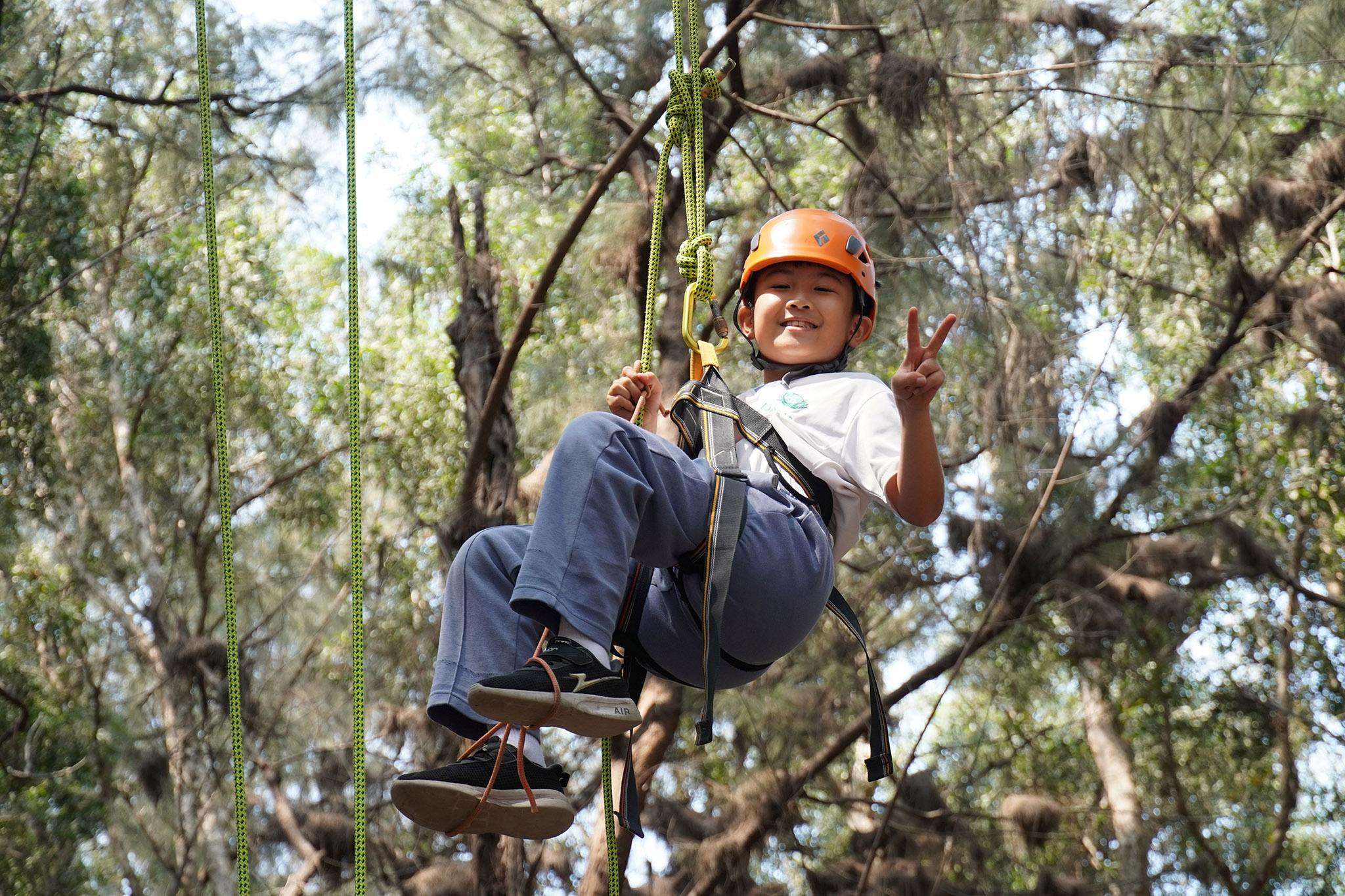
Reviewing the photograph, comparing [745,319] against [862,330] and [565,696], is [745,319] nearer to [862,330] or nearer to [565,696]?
[862,330]

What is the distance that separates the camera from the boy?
188cm

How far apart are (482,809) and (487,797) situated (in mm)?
38

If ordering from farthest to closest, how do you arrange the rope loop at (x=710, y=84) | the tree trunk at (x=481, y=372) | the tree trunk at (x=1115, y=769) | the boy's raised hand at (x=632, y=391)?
the tree trunk at (x=1115, y=769) → the tree trunk at (x=481, y=372) → the rope loop at (x=710, y=84) → the boy's raised hand at (x=632, y=391)

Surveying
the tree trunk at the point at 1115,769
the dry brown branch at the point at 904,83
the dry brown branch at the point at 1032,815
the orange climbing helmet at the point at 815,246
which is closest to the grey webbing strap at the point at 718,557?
the orange climbing helmet at the point at 815,246

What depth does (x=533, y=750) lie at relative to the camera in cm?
205

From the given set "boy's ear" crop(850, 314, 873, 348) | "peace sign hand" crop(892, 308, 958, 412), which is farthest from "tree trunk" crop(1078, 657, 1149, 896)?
"peace sign hand" crop(892, 308, 958, 412)

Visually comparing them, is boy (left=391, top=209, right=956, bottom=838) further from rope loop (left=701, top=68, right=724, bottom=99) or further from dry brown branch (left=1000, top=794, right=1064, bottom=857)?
dry brown branch (left=1000, top=794, right=1064, bottom=857)

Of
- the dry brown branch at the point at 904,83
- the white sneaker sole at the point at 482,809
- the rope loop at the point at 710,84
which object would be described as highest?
the dry brown branch at the point at 904,83

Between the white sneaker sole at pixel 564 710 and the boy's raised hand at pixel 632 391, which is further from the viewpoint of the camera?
the boy's raised hand at pixel 632 391

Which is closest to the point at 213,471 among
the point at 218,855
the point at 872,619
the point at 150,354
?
the point at 150,354

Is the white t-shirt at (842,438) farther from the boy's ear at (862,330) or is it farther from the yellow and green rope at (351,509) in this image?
the yellow and green rope at (351,509)

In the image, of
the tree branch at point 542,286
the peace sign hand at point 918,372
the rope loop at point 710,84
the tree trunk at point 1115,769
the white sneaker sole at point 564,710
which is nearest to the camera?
the white sneaker sole at point 564,710

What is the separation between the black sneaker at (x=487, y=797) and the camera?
1893 mm

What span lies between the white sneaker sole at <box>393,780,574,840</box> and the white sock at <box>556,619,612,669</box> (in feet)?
0.83
